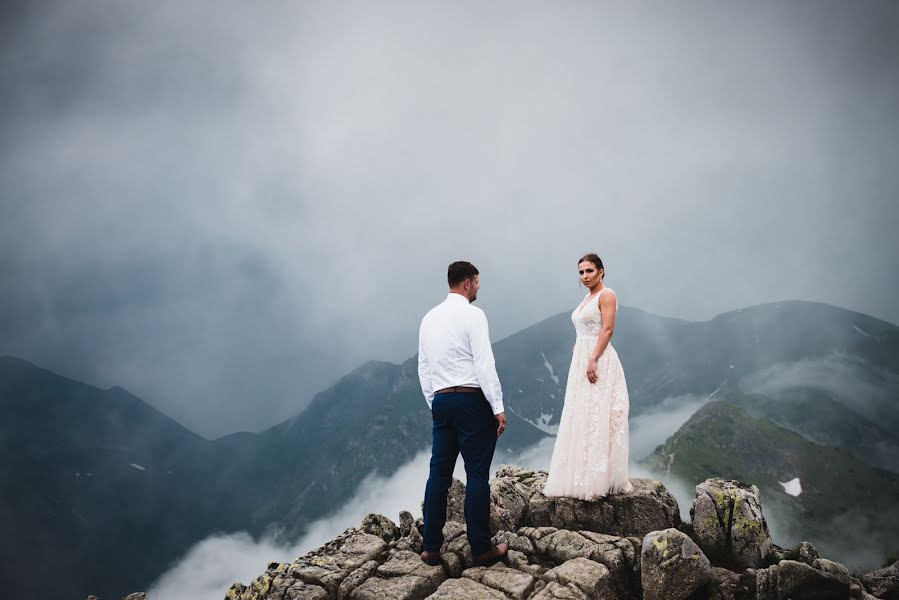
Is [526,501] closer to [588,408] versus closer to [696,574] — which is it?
[588,408]

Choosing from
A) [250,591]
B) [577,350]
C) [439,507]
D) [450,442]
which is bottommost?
[250,591]

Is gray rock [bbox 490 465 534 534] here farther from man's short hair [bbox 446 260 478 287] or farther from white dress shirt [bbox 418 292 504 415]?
man's short hair [bbox 446 260 478 287]

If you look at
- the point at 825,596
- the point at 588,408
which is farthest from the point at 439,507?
the point at 825,596

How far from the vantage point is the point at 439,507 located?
8547 millimetres

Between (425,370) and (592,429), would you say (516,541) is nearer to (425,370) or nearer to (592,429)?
(592,429)

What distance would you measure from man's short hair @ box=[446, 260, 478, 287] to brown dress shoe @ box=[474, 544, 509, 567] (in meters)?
4.82

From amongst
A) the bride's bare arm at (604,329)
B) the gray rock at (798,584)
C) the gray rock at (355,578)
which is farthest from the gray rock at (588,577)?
the bride's bare arm at (604,329)

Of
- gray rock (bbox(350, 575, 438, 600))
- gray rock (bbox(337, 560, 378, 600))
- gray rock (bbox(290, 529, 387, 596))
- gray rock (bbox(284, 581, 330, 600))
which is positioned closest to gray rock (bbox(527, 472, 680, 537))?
gray rock (bbox(350, 575, 438, 600))

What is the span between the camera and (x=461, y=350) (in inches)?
320

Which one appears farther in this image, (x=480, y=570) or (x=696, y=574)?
(x=480, y=570)

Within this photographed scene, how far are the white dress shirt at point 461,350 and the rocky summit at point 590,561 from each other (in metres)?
2.96

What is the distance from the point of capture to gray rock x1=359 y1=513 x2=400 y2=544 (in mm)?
10684

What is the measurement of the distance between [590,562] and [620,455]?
8.60 feet

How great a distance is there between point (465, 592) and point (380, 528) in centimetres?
396
